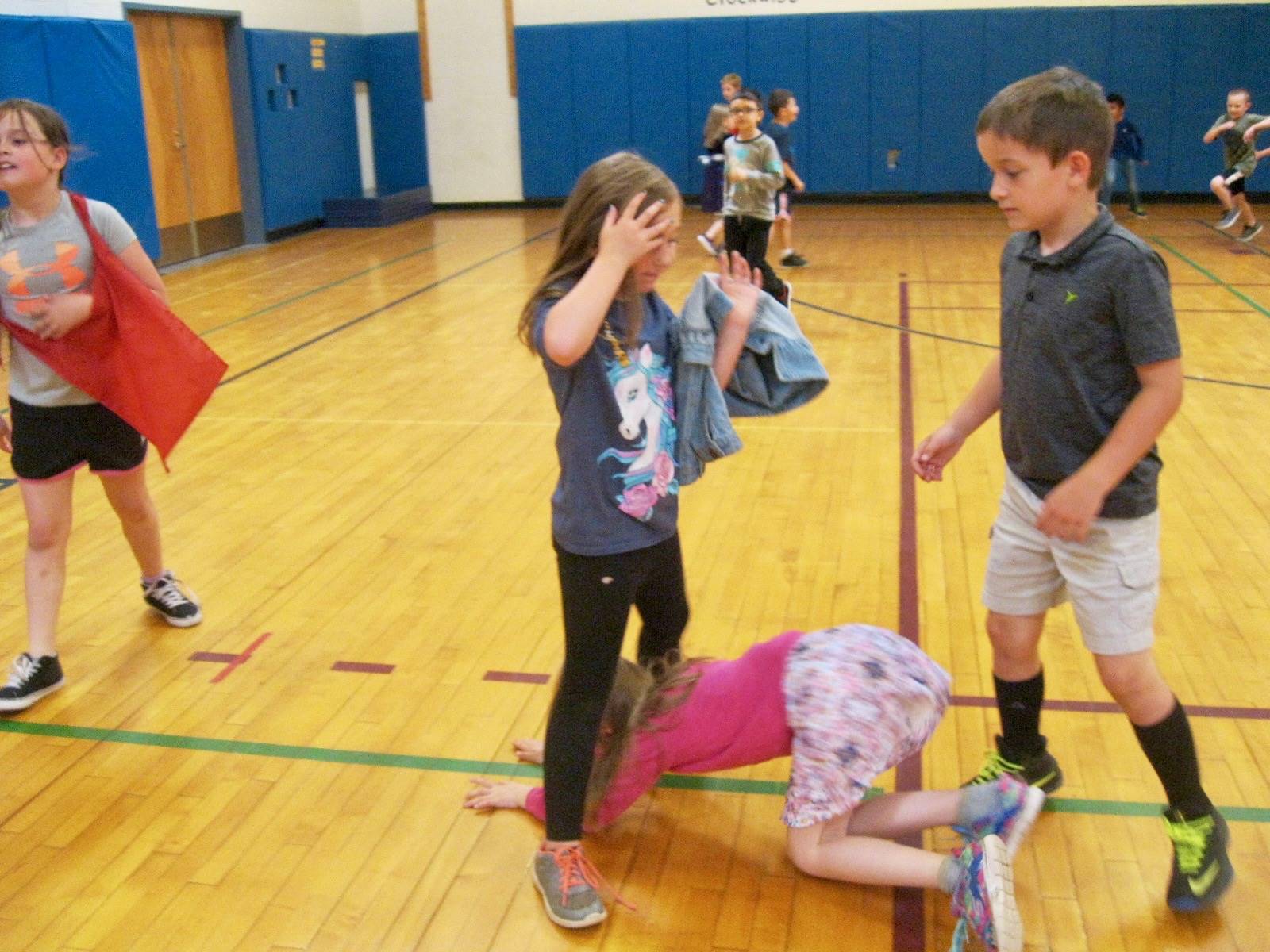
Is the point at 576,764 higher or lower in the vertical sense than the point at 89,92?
lower

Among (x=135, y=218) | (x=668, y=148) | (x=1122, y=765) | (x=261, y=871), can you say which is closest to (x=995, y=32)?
(x=668, y=148)

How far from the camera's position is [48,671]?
3.10m

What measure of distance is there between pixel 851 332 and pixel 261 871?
5.62m

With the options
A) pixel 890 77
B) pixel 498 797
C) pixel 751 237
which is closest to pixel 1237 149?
pixel 890 77

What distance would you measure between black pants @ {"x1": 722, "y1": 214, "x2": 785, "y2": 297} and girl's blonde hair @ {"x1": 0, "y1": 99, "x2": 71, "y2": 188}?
5289mm

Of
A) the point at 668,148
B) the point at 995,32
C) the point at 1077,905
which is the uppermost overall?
the point at 995,32

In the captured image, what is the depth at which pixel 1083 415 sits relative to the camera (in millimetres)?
1994

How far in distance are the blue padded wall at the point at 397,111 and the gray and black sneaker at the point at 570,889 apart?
13.7 metres

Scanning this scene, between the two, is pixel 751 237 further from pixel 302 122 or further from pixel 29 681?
pixel 302 122

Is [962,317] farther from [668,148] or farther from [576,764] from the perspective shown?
[668,148]

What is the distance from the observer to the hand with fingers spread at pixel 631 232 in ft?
6.22

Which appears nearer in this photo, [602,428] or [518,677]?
[602,428]

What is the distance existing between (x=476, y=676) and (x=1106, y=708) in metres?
1.54

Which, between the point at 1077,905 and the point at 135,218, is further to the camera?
the point at 135,218
